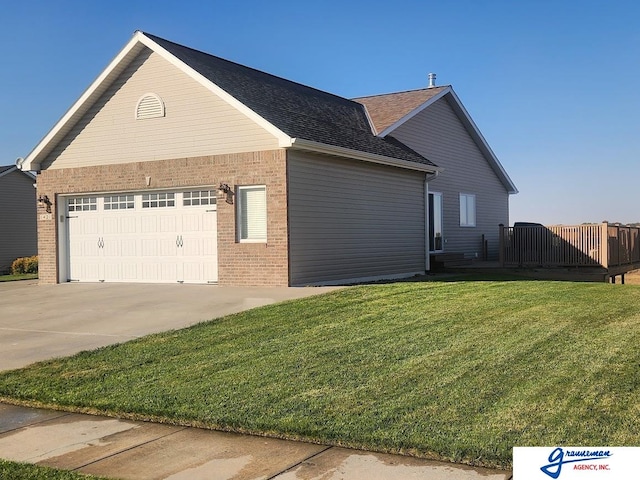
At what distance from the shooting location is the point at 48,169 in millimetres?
19578

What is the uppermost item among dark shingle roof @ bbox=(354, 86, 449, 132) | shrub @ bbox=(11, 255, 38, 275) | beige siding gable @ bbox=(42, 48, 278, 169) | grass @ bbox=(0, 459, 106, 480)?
dark shingle roof @ bbox=(354, 86, 449, 132)

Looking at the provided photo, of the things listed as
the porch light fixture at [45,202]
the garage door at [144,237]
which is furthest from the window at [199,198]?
the porch light fixture at [45,202]

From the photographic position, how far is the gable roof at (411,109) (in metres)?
21.4

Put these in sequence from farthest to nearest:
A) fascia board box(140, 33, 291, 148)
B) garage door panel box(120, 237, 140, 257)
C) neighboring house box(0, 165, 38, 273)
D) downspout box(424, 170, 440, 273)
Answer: neighboring house box(0, 165, 38, 273) < downspout box(424, 170, 440, 273) < garage door panel box(120, 237, 140, 257) < fascia board box(140, 33, 291, 148)

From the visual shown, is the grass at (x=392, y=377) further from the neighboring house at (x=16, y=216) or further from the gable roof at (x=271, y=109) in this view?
the neighboring house at (x=16, y=216)

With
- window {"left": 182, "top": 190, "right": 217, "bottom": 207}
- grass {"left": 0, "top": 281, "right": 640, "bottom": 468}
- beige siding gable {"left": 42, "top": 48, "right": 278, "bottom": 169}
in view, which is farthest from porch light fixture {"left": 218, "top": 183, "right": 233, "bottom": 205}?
grass {"left": 0, "top": 281, "right": 640, "bottom": 468}

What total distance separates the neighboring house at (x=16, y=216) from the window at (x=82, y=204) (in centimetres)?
1269

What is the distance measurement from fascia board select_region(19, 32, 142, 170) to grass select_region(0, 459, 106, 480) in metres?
14.1

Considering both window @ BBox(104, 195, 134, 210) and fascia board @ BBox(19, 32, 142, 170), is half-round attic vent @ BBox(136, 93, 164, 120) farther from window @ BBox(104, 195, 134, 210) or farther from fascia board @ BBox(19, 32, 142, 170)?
window @ BBox(104, 195, 134, 210)

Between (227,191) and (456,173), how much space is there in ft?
35.8

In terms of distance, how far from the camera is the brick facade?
1569 centimetres

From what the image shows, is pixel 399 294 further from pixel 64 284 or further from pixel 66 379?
A: pixel 64 284

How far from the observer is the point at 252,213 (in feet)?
53.8

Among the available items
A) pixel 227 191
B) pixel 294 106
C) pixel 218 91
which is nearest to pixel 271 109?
pixel 218 91
